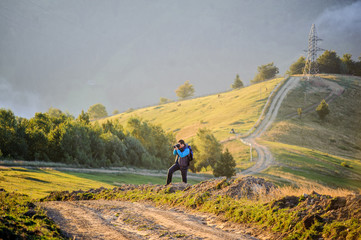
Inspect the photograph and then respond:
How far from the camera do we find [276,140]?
75812 mm

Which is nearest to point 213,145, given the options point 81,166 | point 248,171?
point 248,171

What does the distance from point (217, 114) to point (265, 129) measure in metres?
29.4

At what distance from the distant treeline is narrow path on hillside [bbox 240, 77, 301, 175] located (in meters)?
18.8

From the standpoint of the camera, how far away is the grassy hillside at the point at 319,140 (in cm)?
5119

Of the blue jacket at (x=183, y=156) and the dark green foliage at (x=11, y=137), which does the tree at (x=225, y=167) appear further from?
the blue jacket at (x=183, y=156)

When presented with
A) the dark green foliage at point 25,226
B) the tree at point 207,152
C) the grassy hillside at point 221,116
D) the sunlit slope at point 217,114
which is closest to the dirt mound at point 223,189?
the dark green foliage at point 25,226

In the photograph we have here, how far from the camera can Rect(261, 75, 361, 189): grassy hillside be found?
51.2 m

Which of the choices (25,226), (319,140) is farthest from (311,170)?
(25,226)

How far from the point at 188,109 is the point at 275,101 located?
1642 inches

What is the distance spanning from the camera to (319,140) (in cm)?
8038

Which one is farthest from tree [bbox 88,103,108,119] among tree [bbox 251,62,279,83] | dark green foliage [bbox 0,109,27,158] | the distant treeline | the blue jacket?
the blue jacket

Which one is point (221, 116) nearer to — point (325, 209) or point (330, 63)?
point (330, 63)

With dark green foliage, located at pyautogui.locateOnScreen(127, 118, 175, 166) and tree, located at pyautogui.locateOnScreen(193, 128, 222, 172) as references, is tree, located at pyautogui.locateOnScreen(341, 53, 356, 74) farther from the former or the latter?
dark green foliage, located at pyautogui.locateOnScreen(127, 118, 175, 166)

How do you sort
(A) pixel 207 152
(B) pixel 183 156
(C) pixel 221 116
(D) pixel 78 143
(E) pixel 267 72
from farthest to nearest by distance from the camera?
(E) pixel 267 72
(C) pixel 221 116
(A) pixel 207 152
(D) pixel 78 143
(B) pixel 183 156
